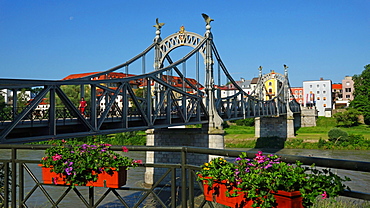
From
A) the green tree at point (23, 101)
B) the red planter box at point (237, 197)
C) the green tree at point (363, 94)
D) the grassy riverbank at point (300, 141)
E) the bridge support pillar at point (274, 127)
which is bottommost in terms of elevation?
the grassy riverbank at point (300, 141)

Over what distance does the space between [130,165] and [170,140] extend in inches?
953

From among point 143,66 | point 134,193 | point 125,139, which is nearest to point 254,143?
point 125,139

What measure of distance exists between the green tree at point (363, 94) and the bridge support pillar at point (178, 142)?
148ft

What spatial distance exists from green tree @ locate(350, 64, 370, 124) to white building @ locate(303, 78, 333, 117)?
13.6 m

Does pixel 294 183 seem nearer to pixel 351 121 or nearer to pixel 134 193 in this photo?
pixel 134 193

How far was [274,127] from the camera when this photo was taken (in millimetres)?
59062

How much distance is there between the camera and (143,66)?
102 feet

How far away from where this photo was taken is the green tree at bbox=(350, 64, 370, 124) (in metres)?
65.5

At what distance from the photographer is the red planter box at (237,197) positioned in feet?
10.3

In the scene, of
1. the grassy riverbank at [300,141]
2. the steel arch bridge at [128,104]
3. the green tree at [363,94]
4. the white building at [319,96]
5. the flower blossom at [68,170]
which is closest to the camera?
the flower blossom at [68,170]

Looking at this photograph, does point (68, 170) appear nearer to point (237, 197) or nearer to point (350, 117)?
point (237, 197)

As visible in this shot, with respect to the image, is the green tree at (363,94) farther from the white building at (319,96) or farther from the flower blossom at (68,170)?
the flower blossom at (68,170)

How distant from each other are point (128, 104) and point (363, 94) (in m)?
62.5

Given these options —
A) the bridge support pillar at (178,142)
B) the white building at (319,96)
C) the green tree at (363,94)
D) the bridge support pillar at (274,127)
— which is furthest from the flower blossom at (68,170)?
the white building at (319,96)
